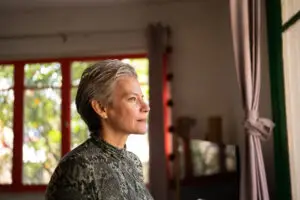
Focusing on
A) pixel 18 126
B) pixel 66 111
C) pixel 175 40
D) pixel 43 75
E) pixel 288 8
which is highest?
pixel 175 40

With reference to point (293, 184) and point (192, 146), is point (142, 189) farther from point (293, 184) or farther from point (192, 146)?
point (192, 146)

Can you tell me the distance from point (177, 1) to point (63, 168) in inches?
113

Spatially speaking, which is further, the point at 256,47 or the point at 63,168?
the point at 256,47

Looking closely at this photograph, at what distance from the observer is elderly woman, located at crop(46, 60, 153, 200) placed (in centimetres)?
78

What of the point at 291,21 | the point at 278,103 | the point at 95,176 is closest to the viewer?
the point at 95,176

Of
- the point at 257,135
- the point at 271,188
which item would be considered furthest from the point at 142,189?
the point at 271,188

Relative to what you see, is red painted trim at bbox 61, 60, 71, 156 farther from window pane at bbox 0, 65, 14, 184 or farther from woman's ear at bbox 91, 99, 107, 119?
woman's ear at bbox 91, 99, 107, 119

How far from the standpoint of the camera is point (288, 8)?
1.93 metres

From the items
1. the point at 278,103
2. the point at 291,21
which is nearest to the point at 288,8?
the point at 291,21

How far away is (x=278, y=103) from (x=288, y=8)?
1.73 ft

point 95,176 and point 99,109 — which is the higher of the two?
point 99,109

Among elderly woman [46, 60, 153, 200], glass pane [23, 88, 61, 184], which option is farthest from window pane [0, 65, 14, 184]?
elderly woman [46, 60, 153, 200]

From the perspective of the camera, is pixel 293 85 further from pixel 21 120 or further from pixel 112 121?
pixel 21 120

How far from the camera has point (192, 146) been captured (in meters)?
2.70
